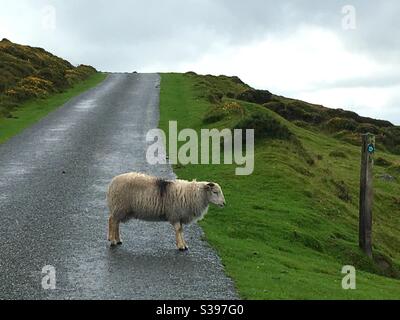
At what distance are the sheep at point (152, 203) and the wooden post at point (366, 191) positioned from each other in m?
6.92

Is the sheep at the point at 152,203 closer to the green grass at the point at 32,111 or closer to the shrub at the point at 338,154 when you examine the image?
the green grass at the point at 32,111

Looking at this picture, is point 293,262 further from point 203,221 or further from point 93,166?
point 93,166

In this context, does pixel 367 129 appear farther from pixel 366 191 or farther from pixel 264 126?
pixel 366 191

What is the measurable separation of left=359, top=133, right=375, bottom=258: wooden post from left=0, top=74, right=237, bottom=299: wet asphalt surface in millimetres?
6529

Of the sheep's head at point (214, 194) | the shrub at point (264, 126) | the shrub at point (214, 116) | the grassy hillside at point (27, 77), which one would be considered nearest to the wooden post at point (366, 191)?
the sheep's head at point (214, 194)

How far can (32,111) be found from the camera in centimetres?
4466

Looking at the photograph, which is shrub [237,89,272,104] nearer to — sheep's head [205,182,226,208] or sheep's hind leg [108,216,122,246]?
sheep's head [205,182,226,208]

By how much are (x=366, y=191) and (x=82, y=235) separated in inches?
399

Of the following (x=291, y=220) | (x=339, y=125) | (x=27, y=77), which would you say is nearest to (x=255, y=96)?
(x=339, y=125)

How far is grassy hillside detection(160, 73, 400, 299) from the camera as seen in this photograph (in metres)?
13.6

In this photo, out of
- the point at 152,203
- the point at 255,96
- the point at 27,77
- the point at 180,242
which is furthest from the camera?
the point at 255,96

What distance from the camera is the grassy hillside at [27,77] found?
48188 millimetres

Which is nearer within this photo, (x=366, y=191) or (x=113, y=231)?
(x=113, y=231)
